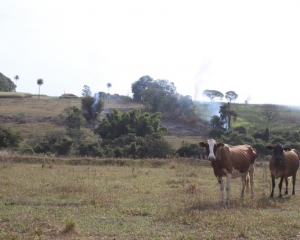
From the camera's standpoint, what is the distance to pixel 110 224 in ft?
35.5

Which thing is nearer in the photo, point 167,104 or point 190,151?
point 190,151

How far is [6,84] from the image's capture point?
123312 millimetres

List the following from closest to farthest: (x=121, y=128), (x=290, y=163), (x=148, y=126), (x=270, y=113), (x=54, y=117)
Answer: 1. (x=290, y=163)
2. (x=121, y=128)
3. (x=148, y=126)
4. (x=54, y=117)
5. (x=270, y=113)

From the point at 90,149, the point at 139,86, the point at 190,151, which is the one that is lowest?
the point at 90,149

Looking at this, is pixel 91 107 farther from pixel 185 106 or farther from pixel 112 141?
pixel 112 141

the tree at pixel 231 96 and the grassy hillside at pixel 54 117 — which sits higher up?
the tree at pixel 231 96

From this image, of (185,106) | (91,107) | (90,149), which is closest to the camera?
(90,149)

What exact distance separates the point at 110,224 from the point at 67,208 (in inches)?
103

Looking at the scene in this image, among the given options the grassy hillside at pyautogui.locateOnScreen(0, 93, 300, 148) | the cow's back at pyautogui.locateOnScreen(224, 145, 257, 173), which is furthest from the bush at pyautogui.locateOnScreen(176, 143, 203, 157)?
the cow's back at pyautogui.locateOnScreen(224, 145, 257, 173)

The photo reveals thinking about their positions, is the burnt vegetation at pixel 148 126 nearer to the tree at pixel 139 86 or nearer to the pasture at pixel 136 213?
the tree at pixel 139 86

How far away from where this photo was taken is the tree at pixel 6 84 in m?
121

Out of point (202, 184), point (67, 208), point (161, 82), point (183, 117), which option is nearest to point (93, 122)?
point (183, 117)

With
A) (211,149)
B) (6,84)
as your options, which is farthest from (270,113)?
(6,84)

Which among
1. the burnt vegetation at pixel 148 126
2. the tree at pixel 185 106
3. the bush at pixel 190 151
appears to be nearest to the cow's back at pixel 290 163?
the burnt vegetation at pixel 148 126
